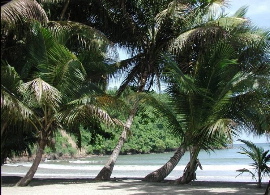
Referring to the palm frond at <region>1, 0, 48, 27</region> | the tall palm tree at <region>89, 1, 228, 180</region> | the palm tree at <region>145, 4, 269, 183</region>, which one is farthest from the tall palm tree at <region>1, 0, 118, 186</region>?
the tall palm tree at <region>89, 1, 228, 180</region>

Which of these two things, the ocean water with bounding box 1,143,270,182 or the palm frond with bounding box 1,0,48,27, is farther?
the ocean water with bounding box 1,143,270,182

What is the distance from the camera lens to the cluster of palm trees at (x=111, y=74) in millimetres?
9719

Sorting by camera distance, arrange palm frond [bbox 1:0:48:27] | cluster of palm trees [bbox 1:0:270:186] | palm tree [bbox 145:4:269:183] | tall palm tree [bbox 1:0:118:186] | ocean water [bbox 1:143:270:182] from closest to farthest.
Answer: palm frond [bbox 1:0:48:27] → cluster of palm trees [bbox 1:0:270:186] → tall palm tree [bbox 1:0:118:186] → palm tree [bbox 145:4:269:183] → ocean water [bbox 1:143:270:182]

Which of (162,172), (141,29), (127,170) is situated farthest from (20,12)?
(127,170)

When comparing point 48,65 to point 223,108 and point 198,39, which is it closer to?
point 223,108

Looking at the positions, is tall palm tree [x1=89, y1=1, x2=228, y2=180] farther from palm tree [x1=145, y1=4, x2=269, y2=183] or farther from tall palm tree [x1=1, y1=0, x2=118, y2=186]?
tall palm tree [x1=1, y1=0, x2=118, y2=186]

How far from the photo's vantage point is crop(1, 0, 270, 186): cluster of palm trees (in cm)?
972

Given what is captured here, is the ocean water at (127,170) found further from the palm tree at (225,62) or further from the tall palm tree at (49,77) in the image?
the tall palm tree at (49,77)

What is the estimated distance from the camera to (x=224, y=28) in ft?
43.1

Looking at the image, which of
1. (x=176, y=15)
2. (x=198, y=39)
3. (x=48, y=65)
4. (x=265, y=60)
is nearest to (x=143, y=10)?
(x=176, y=15)

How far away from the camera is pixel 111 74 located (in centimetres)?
1459

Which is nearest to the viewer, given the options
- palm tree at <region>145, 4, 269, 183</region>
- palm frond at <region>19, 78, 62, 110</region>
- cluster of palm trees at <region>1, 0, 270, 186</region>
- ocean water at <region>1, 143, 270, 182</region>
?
palm frond at <region>19, 78, 62, 110</region>

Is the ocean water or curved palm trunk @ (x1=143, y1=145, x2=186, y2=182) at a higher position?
curved palm trunk @ (x1=143, y1=145, x2=186, y2=182)

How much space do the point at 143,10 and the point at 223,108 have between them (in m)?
6.14
